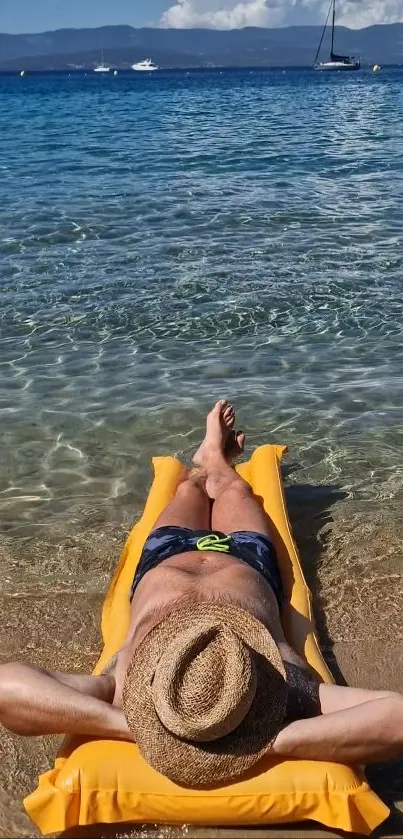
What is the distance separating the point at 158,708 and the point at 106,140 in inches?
843

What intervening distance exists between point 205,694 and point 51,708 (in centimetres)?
69

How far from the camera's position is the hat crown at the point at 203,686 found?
2.40 metres

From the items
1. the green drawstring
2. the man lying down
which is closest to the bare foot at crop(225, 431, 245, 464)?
the green drawstring

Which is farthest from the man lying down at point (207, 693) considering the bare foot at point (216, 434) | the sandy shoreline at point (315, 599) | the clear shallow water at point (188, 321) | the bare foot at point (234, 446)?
the clear shallow water at point (188, 321)

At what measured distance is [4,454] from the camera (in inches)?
227

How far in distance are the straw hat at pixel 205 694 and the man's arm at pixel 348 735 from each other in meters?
0.11

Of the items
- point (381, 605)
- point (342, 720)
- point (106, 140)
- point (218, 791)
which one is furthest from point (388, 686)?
point (106, 140)

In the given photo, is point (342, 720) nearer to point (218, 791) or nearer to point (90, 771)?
point (218, 791)

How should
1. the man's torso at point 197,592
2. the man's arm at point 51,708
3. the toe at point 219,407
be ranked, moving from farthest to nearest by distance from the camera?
1. the toe at point 219,407
2. the man's torso at point 197,592
3. the man's arm at point 51,708

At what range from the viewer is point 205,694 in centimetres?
239

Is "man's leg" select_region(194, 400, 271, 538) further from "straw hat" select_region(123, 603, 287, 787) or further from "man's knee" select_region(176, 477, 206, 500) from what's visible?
"straw hat" select_region(123, 603, 287, 787)

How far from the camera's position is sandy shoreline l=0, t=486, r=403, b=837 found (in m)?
3.28

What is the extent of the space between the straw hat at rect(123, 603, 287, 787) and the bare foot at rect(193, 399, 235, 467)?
2052mm

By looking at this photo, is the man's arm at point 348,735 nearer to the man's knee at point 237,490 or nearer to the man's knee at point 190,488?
the man's knee at point 237,490
